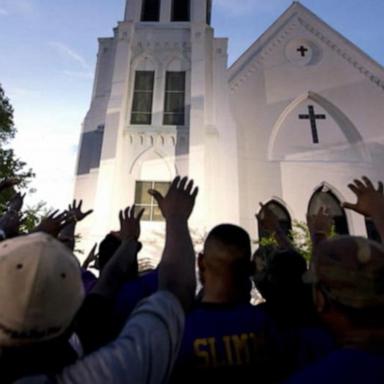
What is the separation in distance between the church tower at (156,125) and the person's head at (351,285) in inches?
364

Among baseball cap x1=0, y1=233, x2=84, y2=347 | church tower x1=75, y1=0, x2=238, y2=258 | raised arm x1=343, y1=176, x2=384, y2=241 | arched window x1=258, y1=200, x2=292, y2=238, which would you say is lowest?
baseball cap x1=0, y1=233, x2=84, y2=347

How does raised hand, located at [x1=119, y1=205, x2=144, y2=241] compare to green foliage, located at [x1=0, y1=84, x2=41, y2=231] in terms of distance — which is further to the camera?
green foliage, located at [x1=0, y1=84, x2=41, y2=231]

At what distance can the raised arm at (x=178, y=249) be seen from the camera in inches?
38.8

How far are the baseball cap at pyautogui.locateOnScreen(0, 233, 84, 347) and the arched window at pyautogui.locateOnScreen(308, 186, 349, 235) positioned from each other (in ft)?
40.9

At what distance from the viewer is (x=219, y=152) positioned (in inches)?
467

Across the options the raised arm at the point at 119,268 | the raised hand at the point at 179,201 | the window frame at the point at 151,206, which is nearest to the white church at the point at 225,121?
the window frame at the point at 151,206

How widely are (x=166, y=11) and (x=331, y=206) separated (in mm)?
11908

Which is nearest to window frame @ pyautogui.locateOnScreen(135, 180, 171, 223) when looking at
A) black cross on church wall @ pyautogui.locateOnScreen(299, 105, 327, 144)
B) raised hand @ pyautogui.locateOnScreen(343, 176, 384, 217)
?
black cross on church wall @ pyautogui.locateOnScreen(299, 105, 327, 144)

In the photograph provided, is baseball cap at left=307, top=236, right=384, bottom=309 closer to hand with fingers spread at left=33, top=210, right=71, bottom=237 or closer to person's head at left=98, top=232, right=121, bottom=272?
person's head at left=98, top=232, right=121, bottom=272

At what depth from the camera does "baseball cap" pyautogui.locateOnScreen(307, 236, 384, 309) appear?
915 millimetres

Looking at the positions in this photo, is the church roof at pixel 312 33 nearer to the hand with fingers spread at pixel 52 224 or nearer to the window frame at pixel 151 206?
the window frame at pixel 151 206

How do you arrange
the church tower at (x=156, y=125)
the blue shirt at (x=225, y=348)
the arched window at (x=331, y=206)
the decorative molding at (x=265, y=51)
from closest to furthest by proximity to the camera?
the blue shirt at (x=225, y=348)
the church tower at (x=156, y=125)
the arched window at (x=331, y=206)
the decorative molding at (x=265, y=51)

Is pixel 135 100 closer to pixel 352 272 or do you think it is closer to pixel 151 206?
pixel 151 206

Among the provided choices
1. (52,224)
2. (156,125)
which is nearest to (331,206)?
(156,125)
